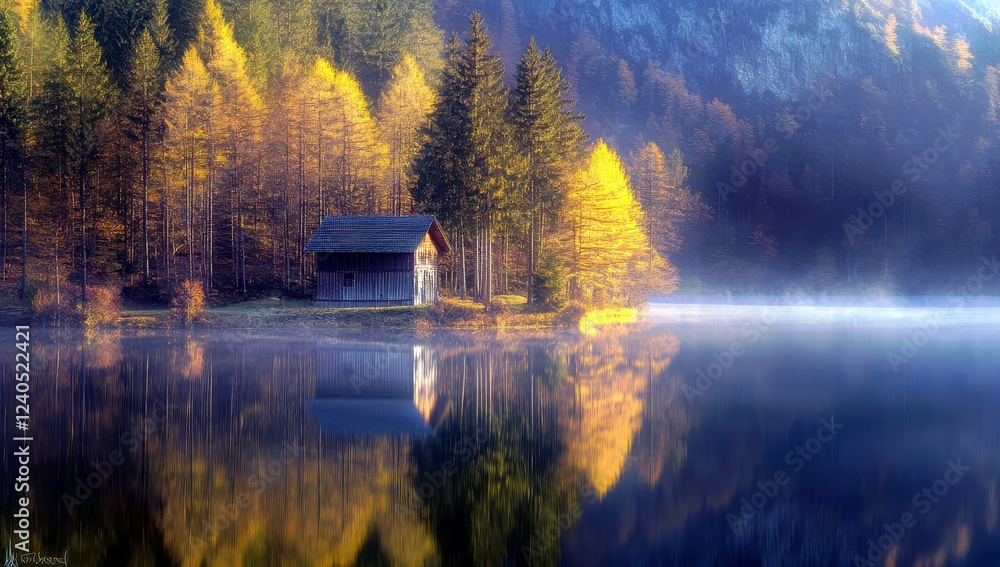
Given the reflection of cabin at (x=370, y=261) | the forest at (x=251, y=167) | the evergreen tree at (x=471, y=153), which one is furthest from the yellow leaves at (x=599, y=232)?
the reflection of cabin at (x=370, y=261)

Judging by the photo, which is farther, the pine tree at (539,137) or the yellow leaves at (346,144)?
the yellow leaves at (346,144)

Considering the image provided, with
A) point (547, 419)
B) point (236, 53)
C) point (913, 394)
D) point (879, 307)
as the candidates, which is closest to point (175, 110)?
point (236, 53)

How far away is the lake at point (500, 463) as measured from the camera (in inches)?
520

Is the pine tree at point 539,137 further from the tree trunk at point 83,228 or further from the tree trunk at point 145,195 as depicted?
the tree trunk at point 83,228

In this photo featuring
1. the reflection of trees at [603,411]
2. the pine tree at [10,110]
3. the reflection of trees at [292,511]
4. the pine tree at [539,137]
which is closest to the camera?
the reflection of trees at [292,511]

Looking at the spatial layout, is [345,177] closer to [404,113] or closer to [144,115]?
[404,113]

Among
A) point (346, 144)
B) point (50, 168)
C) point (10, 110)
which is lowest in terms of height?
point (50, 168)

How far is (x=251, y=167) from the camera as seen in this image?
5925cm

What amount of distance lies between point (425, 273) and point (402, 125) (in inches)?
656

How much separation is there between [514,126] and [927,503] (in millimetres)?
41640

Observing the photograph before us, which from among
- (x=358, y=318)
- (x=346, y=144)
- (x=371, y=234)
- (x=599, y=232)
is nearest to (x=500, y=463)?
(x=358, y=318)

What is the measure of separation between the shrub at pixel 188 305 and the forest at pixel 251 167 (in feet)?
14.2

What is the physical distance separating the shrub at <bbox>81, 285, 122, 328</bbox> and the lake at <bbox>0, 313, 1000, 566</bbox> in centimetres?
1210

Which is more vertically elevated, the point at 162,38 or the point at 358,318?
the point at 162,38
